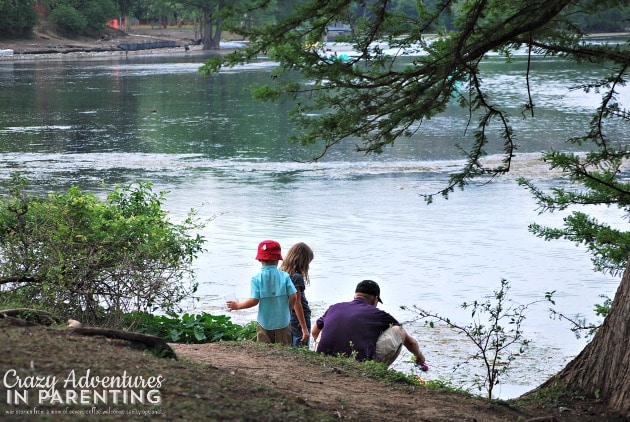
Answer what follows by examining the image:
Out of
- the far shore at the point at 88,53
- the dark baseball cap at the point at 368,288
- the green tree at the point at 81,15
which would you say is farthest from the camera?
the green tree at the point at 81,15

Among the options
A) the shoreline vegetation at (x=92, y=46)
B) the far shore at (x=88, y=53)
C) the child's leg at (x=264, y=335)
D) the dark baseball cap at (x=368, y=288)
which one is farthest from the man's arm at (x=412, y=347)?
the far shore at (x=88, y=53)

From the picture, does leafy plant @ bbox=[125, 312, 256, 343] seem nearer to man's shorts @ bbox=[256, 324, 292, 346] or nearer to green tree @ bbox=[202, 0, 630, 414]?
man's shorts @ bbox=[256, 324, 292, 346]

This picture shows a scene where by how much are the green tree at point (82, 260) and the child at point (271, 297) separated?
0.86 m

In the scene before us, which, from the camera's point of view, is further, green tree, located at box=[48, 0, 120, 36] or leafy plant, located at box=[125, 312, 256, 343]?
green tree, located at box=[48, 0, 120, 36]

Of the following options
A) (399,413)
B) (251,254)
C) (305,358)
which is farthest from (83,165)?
(399,413)

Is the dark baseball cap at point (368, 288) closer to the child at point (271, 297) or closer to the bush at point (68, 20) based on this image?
the child at point (271, 297)

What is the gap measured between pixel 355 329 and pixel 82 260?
2289mm

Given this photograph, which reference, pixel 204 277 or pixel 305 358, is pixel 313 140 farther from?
pixel 204 277

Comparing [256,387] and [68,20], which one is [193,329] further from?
[68,20]

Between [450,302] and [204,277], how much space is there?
312 centimetres

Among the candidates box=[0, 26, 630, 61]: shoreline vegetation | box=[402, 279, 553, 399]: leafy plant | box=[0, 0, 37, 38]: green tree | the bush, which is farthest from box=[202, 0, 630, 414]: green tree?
the bush

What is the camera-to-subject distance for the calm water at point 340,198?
12062mm

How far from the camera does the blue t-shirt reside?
7766 mm

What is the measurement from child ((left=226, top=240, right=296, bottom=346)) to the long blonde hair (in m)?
0.27
